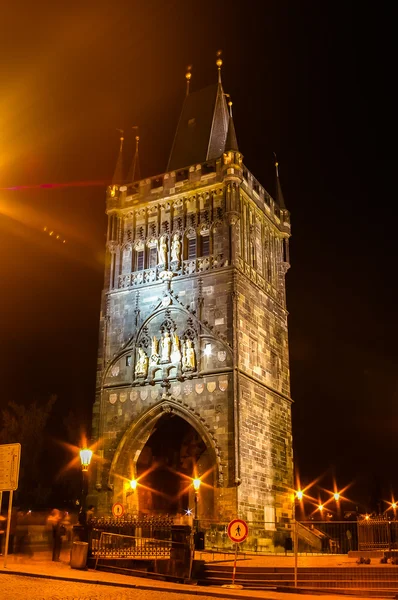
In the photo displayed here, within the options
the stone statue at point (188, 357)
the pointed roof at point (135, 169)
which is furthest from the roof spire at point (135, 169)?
the stone statue at point (188, 357)

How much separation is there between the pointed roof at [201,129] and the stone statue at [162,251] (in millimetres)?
5010

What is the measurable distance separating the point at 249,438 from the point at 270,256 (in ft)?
36.0

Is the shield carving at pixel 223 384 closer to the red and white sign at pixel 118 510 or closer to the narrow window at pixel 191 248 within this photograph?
the red and white sign at pixel 118 510

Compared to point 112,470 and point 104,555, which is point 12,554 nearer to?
point 104,555

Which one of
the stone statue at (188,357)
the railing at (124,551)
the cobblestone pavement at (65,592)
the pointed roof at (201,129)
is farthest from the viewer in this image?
the pointed roof at (201,129)

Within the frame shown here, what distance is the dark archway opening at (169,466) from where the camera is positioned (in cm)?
3400

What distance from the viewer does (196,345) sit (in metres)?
30.9

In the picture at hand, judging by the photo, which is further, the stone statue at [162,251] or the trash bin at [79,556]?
the stone statue at [162,251]

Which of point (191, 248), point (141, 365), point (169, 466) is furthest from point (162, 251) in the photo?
point (169, 466)

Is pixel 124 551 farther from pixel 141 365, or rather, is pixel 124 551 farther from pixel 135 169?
pixel 135 169

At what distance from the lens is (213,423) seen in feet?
96.2

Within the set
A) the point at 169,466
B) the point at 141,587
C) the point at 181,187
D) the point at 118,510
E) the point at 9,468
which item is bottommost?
the point at 141,587

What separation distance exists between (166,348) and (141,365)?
158 centimetres

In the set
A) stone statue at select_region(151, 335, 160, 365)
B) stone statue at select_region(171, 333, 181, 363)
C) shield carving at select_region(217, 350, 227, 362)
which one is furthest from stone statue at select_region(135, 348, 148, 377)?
shield carving at select_region(217, 350, 227, 362)
